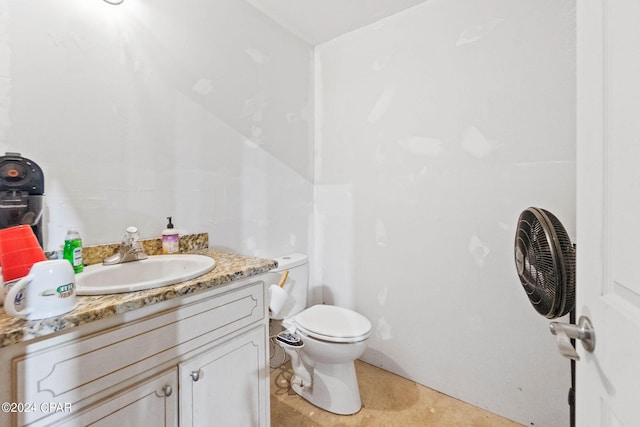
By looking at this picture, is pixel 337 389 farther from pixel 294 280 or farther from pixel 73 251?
pixel 73 251

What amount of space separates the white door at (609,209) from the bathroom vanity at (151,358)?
95 centimetres

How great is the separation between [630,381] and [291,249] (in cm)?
177

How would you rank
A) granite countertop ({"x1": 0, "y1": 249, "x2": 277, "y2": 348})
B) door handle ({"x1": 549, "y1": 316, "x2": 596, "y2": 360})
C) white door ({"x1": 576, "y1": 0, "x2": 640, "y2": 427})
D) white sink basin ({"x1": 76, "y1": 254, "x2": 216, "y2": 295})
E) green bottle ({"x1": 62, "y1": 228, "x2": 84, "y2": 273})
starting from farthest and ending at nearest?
green bottle ({"x1": 62, "y1": 228, "x2": 84, "y2": 273}) < white sink basin ({"x1": 76, "y1": 254, "x2": 216, "y2": 295}) < granite countertop ({"x1": 0, "y1": 249, "x2": 277, "y2": 348}) < door handle ({"x1": 549, "y1": 316, "x2": 596, "y2": 360}) < white door ({"x1": 576, "y1": 0, "x2": 640, "y2": 427})

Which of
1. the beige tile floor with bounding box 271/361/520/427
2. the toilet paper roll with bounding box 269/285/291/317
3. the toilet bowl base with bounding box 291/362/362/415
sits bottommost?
the beige tile floor with bounding box 271/361/520/427

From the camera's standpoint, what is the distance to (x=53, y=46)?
106 cm

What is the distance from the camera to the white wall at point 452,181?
1388mm

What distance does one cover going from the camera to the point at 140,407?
0.81 m

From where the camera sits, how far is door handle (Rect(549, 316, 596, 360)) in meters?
0.51

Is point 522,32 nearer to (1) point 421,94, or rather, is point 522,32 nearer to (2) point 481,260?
(1) point 421,94

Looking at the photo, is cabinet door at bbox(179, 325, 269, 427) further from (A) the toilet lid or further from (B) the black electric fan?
(B) the black electric fan

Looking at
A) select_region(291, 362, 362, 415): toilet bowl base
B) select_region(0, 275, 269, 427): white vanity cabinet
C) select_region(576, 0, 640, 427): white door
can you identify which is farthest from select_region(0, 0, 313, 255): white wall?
select_region(576, 0, 640, 427): white door

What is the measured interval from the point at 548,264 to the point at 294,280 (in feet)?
4.47

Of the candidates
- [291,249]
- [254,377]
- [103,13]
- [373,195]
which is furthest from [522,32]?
[254,377]

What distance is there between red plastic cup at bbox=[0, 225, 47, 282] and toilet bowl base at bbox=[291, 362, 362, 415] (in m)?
1.34
